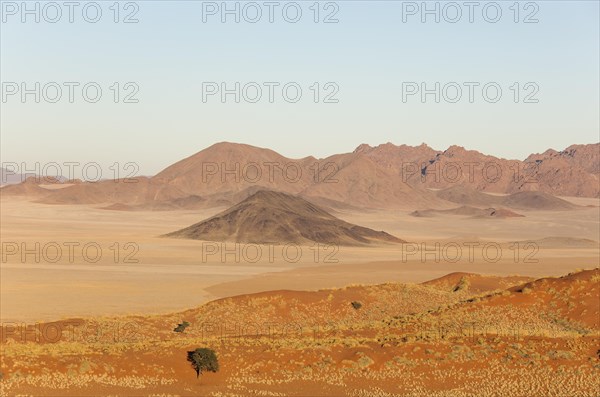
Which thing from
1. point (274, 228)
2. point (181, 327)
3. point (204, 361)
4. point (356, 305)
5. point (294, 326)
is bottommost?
point (294, 326)

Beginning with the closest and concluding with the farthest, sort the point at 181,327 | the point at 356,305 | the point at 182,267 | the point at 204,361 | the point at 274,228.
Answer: the point at 204,361
the point at 181,327
the point at 356,305
the point at 182,267
the point at 274,228

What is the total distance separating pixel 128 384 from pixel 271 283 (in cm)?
4077

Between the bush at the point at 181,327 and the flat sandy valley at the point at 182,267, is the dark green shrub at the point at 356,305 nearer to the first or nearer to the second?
the bush at the point at 181,327

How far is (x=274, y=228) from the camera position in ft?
404

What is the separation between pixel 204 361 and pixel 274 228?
3649 inches

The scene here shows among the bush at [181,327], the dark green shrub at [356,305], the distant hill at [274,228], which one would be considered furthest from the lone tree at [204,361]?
the distant hill at [274,228]

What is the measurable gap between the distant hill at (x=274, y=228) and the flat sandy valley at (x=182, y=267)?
5.57 metres

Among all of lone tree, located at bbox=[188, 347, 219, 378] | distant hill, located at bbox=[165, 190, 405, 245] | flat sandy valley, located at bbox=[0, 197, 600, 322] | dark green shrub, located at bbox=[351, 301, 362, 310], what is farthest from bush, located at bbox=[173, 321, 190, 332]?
distant hill, located at bbox=[165, 190, 405, 245]

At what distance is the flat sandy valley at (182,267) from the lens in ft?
185

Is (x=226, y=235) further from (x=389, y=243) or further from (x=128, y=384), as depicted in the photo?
(x=128, y=384)

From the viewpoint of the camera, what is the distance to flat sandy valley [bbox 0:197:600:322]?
56.4m

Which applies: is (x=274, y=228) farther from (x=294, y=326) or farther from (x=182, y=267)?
(x=294, y=326)

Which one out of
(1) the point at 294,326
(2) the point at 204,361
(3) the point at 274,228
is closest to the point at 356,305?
(1) the point at 294,326

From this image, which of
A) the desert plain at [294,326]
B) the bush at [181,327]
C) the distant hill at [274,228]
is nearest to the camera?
the desert plain at [294,326]
